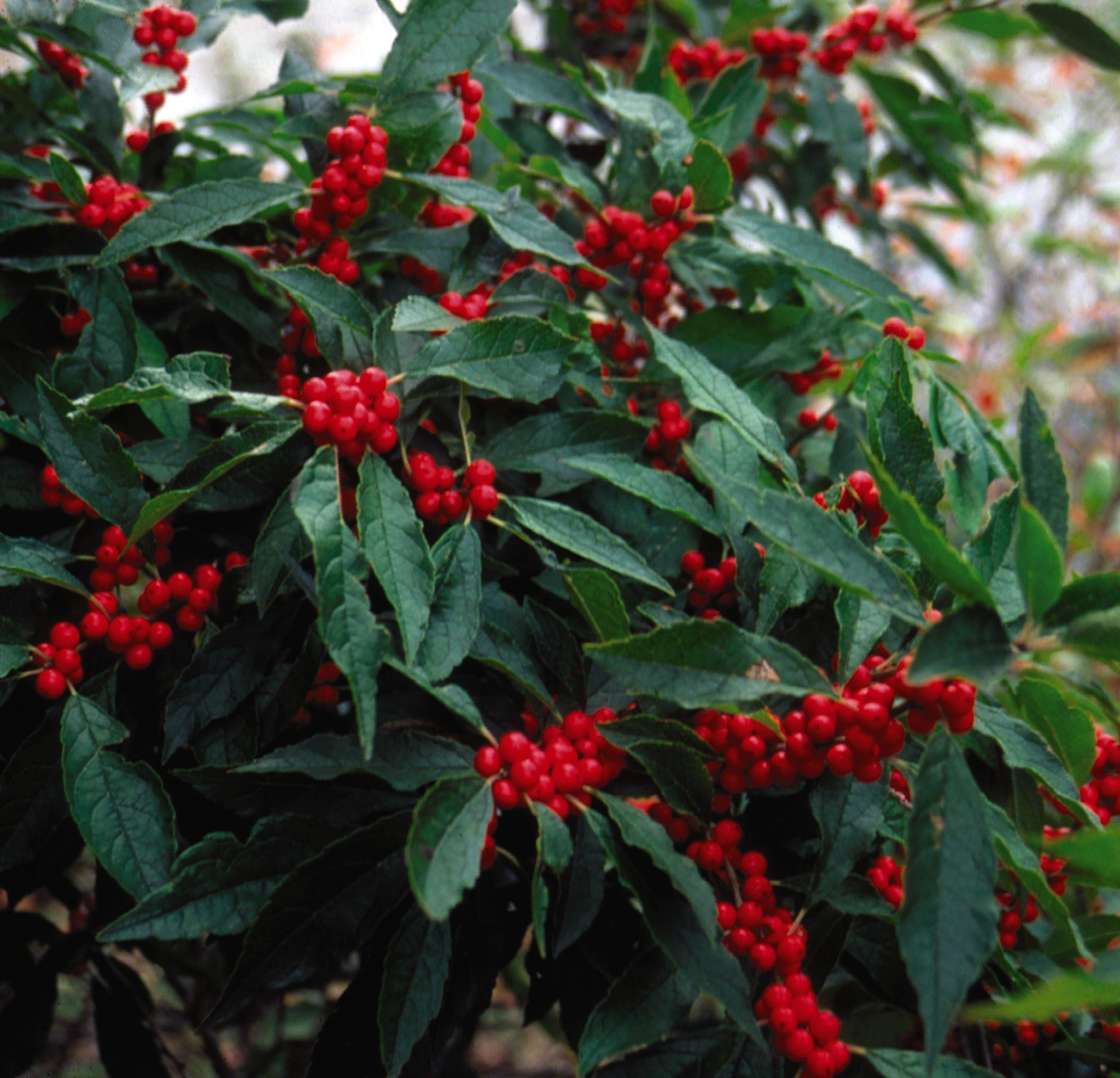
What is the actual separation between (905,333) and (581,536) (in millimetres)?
478

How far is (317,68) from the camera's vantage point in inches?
44.2

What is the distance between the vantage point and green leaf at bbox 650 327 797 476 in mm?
834

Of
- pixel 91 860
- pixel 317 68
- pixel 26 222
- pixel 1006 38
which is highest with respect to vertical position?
pixel 1006 38

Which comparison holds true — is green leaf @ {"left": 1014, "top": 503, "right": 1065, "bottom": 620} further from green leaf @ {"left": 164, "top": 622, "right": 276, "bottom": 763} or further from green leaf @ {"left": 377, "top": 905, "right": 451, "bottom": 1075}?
green leaf @ {"left": 164, "top": 622, "right": 276, "bottom": 763}

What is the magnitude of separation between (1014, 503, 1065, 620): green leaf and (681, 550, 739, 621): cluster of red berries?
1.07ft

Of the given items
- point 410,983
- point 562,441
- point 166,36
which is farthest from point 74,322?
point 410,983

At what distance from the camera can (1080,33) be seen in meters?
1.19

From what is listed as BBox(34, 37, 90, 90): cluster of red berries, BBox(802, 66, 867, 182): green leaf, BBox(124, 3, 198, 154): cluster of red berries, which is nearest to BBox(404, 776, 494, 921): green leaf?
BBox(124, 3, 198, 154): cluster of red berries

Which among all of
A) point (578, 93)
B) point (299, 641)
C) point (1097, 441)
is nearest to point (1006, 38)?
point (578, 93)

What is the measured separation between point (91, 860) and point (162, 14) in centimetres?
125

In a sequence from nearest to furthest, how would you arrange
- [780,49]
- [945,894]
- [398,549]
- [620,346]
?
[945,894]
[398,549]
[620,346]
[780,49]

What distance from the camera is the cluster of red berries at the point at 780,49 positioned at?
4.66ft

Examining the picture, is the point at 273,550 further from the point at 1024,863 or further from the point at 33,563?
the point at 1024,863

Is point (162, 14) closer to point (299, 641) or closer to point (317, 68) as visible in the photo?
point (317, 68)
